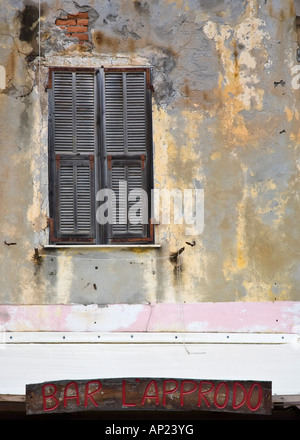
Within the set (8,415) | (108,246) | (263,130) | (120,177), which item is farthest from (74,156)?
(8,415)

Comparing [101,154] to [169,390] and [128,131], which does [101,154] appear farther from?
[169,390]

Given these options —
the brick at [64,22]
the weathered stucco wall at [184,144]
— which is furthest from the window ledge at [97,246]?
the brick at [64,22]

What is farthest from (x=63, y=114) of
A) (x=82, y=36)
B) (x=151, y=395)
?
(x=151, y=395)

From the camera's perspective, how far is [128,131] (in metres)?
8.16

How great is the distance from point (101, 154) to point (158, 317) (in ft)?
5.93

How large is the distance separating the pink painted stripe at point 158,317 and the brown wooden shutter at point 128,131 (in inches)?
40.7

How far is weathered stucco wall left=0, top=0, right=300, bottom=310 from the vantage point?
7941 millimetres

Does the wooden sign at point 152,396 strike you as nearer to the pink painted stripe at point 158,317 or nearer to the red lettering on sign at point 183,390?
the red lettering on sign at point 183,390

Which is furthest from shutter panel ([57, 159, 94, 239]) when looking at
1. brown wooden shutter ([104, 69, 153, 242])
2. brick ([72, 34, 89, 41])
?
brick ([72, 34, 89, 41])

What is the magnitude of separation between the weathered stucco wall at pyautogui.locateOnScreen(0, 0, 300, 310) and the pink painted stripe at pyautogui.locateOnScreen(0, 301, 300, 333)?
0.09 m

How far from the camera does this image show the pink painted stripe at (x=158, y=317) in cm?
786

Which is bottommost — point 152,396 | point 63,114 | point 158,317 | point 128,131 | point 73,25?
point 152,396

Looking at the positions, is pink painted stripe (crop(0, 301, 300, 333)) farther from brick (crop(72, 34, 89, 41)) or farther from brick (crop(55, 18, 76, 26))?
brick (crop(55, 18, 76, 26))

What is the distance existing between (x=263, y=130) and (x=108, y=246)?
204 cm
